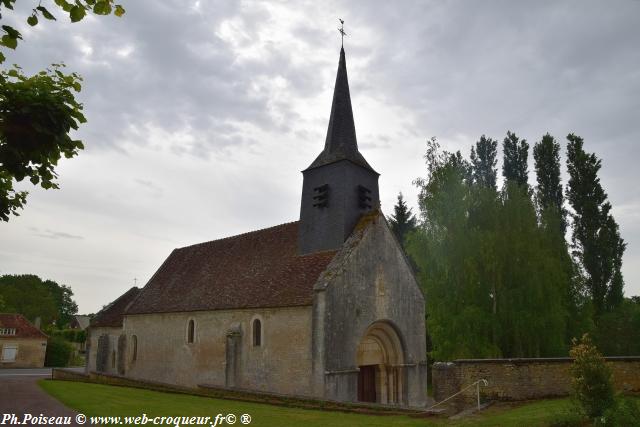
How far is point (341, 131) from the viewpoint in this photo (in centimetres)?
2395

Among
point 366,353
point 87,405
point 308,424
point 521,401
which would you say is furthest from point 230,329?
point 521,401

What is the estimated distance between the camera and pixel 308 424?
12633 mm

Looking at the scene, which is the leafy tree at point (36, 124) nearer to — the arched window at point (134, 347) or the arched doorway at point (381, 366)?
the arched doorway at point (381, 366)

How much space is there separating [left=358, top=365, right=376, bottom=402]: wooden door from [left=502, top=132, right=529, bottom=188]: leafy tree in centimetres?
1689

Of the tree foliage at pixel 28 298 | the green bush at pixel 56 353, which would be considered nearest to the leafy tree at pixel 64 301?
the tree foliage at pixel 28 298

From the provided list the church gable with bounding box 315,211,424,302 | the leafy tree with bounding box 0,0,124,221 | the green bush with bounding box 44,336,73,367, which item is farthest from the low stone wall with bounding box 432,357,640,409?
the green bush with bounding box 44,336,73,367

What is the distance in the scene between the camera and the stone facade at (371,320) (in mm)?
18484

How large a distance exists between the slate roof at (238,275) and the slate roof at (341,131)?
4.44 metres

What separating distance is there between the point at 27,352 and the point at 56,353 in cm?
321

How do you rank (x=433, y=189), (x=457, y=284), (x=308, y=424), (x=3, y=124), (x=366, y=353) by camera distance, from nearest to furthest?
1. (x=3, y=124)
2. (x=308, y=424)
3. (x=366, y=353)
4. (x=457, y=284)
5. (x=433, y=189)

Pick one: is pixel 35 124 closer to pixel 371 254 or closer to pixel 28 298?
pixel 371 254

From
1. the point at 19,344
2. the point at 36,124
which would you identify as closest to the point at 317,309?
the point at 36,124

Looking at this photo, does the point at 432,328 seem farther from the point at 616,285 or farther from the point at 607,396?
the point at 607,396

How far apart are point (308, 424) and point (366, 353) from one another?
8785 millimetres
